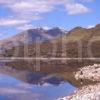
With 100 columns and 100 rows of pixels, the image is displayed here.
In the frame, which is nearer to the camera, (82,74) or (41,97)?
(41,97)

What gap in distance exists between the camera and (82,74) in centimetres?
6650

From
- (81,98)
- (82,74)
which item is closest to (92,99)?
(81,98)

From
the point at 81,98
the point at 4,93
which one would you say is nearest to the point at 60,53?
the point at 4,93

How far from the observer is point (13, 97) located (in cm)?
4462

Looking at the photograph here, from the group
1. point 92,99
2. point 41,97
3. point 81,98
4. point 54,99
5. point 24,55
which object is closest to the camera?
point 92,99

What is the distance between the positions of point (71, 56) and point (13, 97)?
5014 inches

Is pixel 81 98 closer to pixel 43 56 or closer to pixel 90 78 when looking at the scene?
pixel 90 78

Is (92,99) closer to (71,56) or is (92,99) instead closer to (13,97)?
(13,97)

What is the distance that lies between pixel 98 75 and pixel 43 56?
402 ft

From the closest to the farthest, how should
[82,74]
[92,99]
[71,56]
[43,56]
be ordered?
[92,99]
[82,74]
[71,56]
[43,56]

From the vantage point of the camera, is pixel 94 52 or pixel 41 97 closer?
pixel 41 97

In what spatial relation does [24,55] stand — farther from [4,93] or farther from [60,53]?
[4,93]

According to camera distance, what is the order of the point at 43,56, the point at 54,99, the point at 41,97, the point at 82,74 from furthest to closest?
the point at 43,56 < the point at 82,74 < the point at 41,97 < the point at 54,99

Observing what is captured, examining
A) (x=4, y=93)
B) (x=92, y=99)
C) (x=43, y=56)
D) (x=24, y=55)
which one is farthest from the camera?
(x=24, y=55)
